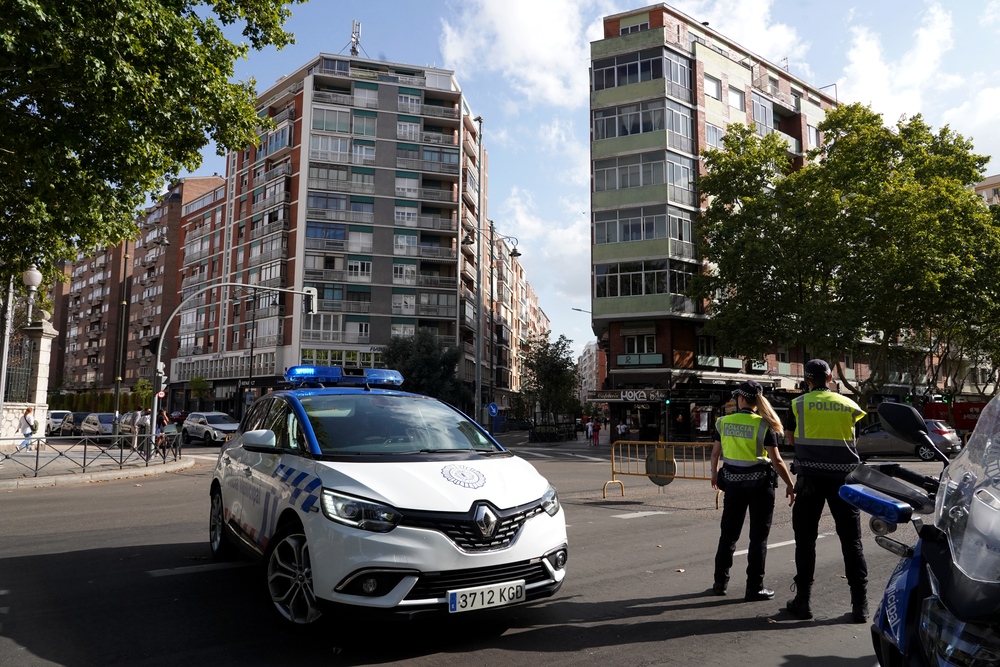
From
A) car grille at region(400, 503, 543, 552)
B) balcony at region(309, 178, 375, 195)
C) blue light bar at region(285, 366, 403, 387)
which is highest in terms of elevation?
balcony at region(309, 178, 375, 195)

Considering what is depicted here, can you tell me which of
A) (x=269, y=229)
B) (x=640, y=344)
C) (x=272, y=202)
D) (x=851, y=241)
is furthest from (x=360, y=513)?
(x=272, y=202)

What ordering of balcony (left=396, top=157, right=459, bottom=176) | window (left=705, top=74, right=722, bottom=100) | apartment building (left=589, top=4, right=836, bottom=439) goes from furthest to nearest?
balcony (left=396, top=157, right=459, bottom=176), window (left=705, top=74, right=722, bottom=100), apartment building (left=589, top=4, right=836, bottom=439)

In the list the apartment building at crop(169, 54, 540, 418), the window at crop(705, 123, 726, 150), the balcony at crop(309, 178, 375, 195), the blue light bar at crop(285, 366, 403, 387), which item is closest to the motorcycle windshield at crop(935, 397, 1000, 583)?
the blue light bar at crop(285, 366, 403, 387)

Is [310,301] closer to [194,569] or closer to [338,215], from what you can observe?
[194,569]

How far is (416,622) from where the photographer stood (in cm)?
466

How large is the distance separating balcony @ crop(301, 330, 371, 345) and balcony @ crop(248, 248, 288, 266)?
266 inches

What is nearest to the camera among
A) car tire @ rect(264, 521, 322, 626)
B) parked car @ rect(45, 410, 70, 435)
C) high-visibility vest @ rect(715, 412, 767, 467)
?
car tire @ rect(264, 521, 322, 626)

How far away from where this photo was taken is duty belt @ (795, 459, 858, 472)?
16.5 feet

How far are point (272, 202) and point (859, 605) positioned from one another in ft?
188

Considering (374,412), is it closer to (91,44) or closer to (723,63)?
(91,44)

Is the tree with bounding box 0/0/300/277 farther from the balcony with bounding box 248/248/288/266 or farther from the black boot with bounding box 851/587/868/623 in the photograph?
the balcony with bounding box 248/248/288/266

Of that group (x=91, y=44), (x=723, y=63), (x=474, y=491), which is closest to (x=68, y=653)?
(x=474, y=491)

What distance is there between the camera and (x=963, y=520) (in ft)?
6.61

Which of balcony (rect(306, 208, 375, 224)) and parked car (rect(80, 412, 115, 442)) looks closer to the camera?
parked car (rect(80, 412, 115, 442))
